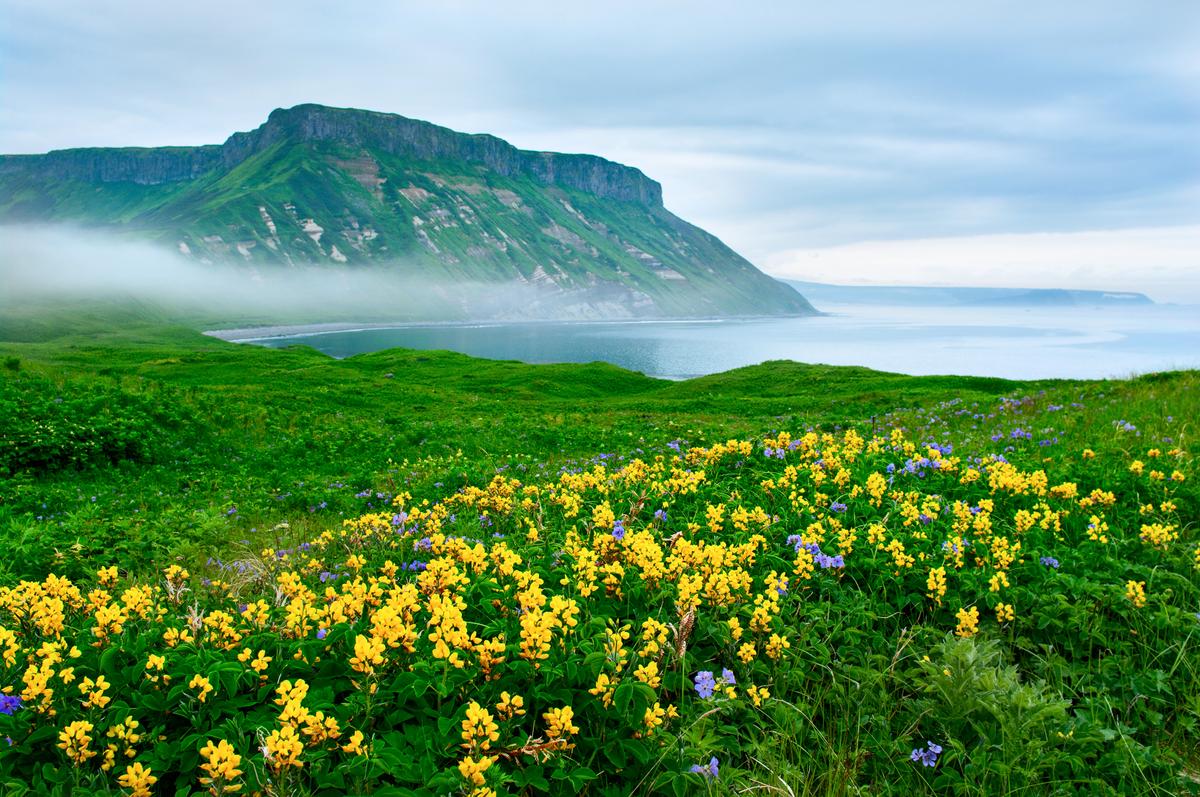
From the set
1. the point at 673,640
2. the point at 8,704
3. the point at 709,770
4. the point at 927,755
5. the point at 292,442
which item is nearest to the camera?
the point at 8,704

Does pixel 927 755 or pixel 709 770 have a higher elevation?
pixel 709 770

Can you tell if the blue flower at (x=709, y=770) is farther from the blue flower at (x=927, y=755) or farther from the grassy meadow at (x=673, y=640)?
the blue flower at (x=927, y=755)

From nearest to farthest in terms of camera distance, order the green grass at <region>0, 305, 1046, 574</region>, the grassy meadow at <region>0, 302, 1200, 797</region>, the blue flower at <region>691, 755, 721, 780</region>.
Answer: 1. the grassy meadow at <region>0, 302, 1200, 797</region>
2. the blue flower at <region>691, 755, 721, 780</region>
3. the green grass at <region>0, 305, 1046, 574</region>

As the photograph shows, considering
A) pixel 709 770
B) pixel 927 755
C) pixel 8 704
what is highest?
pixel 8 704

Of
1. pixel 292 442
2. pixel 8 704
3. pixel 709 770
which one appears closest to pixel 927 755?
pixel 709 770

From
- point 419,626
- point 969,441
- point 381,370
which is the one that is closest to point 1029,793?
point 419,626

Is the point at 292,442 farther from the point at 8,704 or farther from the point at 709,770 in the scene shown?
the point at 709,770

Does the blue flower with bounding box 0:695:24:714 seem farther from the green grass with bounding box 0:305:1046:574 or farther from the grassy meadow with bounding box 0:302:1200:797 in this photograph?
the green grass with bounding box 0:305:1046:574

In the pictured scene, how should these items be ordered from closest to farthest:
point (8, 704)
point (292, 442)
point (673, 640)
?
point (8, 704), point (673, 640), point (292, 442)

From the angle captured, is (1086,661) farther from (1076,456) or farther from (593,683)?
(1076,456)

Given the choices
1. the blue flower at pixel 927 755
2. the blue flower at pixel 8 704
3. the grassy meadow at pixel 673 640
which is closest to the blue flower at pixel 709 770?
the grassy meadow at pixel 673 640

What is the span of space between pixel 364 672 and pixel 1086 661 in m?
5.25

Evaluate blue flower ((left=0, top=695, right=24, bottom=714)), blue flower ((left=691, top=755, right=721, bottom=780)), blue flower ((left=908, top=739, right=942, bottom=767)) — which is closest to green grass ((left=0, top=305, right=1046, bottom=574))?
blue flower ((left=0, top=695, right=24, bottom=714))

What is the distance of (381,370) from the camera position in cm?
6675
